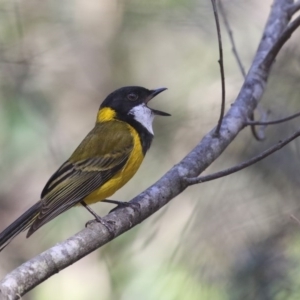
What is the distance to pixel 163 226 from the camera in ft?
14.5

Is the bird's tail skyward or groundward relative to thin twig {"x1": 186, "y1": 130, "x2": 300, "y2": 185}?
skyward

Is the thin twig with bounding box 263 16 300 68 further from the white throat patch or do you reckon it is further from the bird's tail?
the bird's tail

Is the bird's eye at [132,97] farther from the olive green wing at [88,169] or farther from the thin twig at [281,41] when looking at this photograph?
the thin twig at [281,41]

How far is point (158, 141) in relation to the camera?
14.6 ft

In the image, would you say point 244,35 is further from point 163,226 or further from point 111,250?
point 111,250

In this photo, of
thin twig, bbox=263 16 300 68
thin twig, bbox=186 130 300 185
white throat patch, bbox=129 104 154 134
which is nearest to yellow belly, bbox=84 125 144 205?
white throat patch, bbox=129 104 154 134

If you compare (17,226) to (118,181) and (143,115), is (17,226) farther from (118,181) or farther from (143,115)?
(143,115)

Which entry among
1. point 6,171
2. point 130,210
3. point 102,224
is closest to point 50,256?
point 102,224

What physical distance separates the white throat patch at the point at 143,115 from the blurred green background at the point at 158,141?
0.39 meters

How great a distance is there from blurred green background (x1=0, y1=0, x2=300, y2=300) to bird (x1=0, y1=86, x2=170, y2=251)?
1.33 ft

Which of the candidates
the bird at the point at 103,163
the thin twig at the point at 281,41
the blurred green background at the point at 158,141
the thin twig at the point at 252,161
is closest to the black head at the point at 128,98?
the bird at the point at 103,163

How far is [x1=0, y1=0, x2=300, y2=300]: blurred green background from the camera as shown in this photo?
11.5ft

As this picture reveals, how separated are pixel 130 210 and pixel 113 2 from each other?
330cm

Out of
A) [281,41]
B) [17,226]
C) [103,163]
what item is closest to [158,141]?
[103,163]
